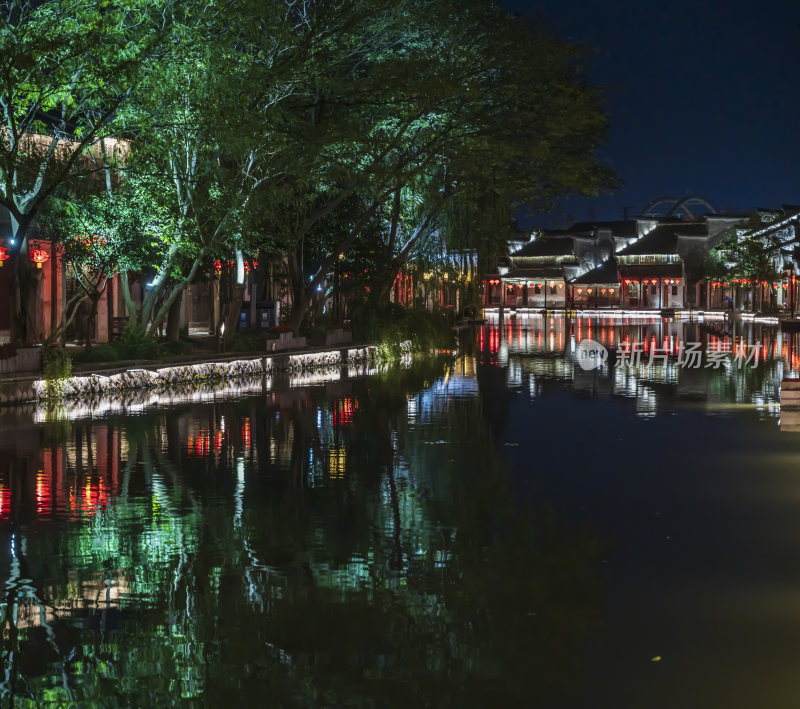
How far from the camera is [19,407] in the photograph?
20.1 m

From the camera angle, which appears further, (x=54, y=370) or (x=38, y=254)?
(x=38, y=254)

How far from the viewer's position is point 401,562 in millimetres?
8477

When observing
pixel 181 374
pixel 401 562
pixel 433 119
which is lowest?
pixel 401 562

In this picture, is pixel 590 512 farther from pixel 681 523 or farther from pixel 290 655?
pixel 290 655

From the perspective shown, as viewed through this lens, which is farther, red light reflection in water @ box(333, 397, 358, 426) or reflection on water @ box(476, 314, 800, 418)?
reflection on water @ box(476, 314, 800, 418)

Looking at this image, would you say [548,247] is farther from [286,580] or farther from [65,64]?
[286,580]

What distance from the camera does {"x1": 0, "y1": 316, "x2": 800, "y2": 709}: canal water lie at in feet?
19.5

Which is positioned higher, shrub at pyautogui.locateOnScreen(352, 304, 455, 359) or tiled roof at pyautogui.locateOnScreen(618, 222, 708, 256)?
tiled roof at pyautogui.locateOnScreen(618, 222, 708, 256)

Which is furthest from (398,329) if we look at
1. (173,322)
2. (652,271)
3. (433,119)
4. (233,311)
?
(652,271)

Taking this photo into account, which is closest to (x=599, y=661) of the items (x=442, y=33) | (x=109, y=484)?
(x=109, y=484)

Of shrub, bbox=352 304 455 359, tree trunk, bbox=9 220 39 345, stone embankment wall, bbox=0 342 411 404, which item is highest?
tree trunk, bbox=9 220 39 345

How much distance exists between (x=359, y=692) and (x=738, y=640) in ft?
6.93

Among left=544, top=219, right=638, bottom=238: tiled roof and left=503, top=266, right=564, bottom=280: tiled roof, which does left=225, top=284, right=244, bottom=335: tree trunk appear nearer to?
left=503, top=266, right=564, bottom=280: tiled roof

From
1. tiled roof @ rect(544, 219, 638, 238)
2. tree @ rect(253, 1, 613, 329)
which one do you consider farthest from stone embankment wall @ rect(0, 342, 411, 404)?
tiled roof @ rect(544, 219, 638, 238)
